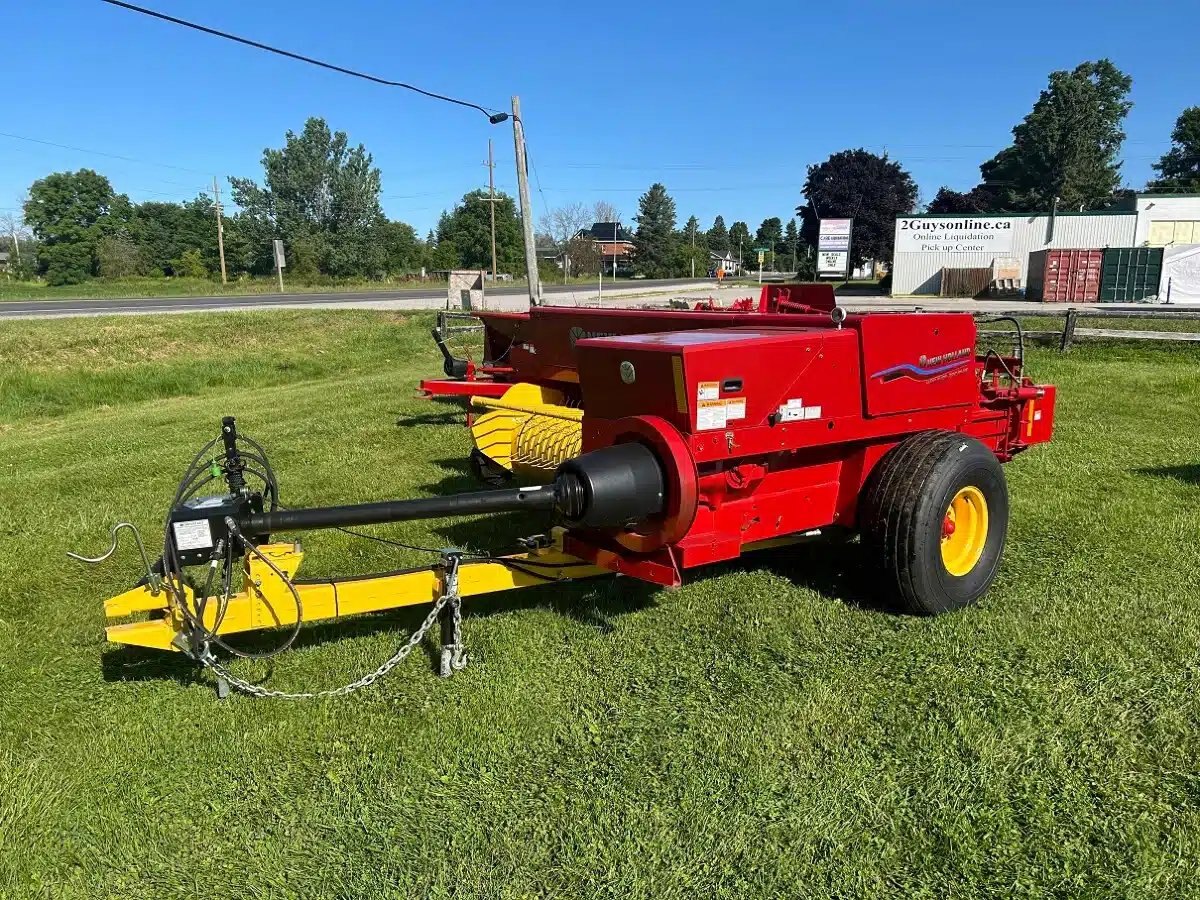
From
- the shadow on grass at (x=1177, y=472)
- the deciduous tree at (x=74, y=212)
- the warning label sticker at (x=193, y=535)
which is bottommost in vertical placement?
the shadow on grass at (x=1177, y=472)

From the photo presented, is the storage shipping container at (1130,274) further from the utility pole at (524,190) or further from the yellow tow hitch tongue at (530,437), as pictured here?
the yellow tow hitch tongue at (530,437)

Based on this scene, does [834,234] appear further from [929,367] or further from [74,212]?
[74,212]

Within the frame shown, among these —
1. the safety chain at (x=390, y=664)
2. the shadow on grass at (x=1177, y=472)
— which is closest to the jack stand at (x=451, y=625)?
the safety chain at (x=390, y=664)

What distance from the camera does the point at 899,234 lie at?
3938 centimetres

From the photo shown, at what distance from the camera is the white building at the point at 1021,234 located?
37531 millimetres

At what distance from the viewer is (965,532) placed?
14.6 ft

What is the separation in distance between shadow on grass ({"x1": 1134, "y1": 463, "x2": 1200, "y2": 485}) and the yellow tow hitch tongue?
4.85m

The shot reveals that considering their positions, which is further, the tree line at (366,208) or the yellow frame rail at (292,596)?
the tree line at (366,208)

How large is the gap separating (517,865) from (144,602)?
1.86 metres

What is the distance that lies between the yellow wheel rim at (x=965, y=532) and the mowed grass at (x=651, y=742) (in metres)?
0.25

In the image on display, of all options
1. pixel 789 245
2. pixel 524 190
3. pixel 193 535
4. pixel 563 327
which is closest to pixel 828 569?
pixel 563 327

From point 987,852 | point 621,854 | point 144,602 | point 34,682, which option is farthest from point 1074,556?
point 34,682

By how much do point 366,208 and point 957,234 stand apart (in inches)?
1693

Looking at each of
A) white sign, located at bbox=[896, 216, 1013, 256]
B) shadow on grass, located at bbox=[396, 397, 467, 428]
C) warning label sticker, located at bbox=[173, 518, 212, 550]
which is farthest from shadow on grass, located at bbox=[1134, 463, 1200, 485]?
white sign, located at bbox=[896, 216, 1013, 256]
